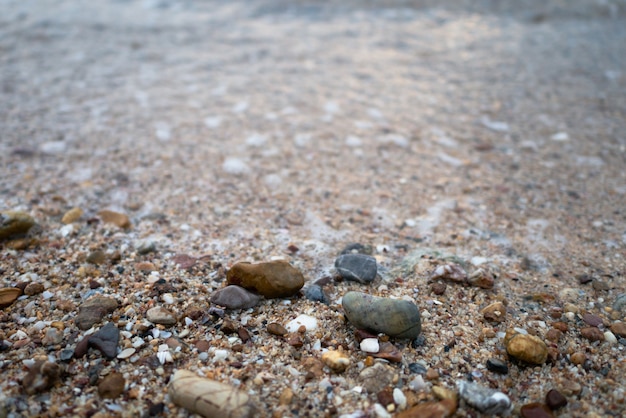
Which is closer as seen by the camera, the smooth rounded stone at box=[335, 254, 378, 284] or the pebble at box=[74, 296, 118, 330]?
the pebble at box=[74, 296, 118, 330]

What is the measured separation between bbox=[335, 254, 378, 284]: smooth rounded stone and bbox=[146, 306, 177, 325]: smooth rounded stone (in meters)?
0.73

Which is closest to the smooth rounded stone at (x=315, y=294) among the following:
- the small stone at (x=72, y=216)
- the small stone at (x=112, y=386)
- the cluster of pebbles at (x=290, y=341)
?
the cluster of pebbles at (x=290, y=341)

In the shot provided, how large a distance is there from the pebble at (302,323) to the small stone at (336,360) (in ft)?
0.51

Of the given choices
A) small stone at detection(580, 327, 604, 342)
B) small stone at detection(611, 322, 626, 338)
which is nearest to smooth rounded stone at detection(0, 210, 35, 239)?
small stone at detection(580, 327, 604, 342)

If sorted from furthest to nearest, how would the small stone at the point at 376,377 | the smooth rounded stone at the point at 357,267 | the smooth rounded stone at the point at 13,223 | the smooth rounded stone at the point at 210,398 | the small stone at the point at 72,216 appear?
the small stone at the point at 72,216
the smooth rounded stone at the point at 13,223
the smooth rounded stone at the point at 357,267
the small stone at the point at 376,377
the smooth rounded stone at the point at 210,398

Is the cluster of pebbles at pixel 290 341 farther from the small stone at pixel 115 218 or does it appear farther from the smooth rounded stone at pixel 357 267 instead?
the small stone at pixel 115 218

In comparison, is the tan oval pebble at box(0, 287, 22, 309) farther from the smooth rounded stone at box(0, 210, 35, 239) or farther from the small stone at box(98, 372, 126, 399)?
the small stone at box(98, 372, 126, 399)

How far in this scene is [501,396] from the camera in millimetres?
1489

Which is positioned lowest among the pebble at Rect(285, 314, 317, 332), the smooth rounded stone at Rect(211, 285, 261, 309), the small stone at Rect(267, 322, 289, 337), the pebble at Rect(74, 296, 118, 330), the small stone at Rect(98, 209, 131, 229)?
the pebble at Rect(285, 314, 317, 332)

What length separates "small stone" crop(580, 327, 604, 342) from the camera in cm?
175

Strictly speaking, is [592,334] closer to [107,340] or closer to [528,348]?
[528,348]

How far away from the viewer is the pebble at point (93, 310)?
175 cm

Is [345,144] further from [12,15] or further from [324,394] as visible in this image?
[12,15]

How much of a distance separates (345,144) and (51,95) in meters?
2.40
